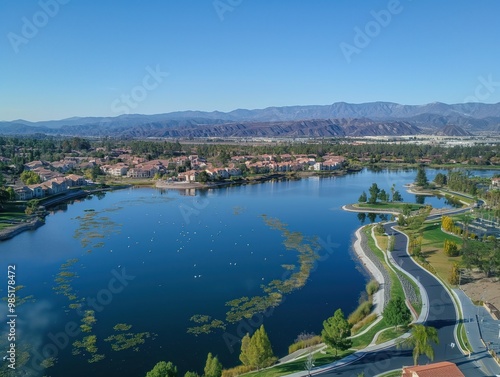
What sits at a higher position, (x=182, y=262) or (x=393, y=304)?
(x=393, y=304)

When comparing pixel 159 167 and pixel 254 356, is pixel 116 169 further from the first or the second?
pixel 254 356

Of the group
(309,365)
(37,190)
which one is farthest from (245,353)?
(37,190)

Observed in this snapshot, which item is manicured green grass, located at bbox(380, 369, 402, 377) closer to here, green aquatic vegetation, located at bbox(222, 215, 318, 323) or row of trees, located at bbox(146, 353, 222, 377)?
row of trees, located at bbox(146, 353, 222, 377)

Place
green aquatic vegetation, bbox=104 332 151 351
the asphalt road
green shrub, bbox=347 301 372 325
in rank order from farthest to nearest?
green shrub, bbox=347 301 372 325 < green aquatic vegetation, bbox=104 332 151 351 < the asphalt road

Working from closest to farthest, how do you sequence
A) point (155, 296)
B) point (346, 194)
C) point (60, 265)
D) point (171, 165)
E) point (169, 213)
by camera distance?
point (155, 296), point (60, 265), point (169, 213), point (346, 194), point (171, 165)

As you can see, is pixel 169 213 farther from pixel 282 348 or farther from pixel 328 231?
pixel 282 348

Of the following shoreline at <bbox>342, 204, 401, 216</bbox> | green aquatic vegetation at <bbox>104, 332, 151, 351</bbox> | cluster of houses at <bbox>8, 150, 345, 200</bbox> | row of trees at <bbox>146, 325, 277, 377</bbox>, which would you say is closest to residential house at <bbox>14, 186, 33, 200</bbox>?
cluster of houses at <bbox>8, 150, 345, 200</bbox>

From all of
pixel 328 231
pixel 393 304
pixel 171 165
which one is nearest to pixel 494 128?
pixel 171 165
